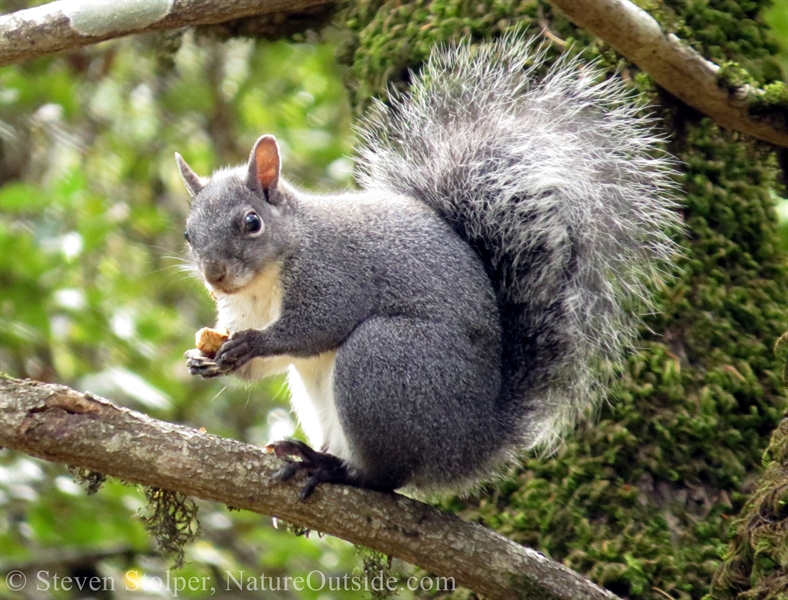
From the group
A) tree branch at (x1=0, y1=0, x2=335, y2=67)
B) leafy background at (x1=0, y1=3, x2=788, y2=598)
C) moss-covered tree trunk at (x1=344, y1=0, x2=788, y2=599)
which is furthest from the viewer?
leafy background at (x1=0, y1=3, x2=788, y2=598)

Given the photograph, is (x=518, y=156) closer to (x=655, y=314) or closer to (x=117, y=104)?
(x=655, y=314)

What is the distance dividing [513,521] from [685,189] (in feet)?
3.85

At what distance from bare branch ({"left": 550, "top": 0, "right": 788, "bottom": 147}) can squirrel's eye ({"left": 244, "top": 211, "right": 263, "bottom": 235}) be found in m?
1.06

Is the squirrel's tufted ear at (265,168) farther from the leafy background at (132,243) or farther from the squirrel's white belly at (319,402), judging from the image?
the squirrel's white belly at (319,402)

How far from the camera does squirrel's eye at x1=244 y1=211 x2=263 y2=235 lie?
2814 mm

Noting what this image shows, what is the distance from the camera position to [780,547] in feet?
6.87

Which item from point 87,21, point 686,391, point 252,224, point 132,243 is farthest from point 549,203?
point 132,243

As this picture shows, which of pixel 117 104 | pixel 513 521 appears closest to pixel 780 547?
pixel 513 521

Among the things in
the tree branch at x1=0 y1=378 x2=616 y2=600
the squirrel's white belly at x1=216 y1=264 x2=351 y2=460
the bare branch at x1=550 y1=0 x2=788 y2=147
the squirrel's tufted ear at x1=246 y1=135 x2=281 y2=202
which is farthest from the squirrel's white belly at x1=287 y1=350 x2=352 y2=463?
the bare branch at x1=550 y1=0 x2=788 y2=147

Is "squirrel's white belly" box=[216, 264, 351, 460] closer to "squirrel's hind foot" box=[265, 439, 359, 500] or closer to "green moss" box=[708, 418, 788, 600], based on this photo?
"squirrel's hind foot" box=[265, 439, 359, 500]

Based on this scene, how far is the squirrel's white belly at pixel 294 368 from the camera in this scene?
2777 mm

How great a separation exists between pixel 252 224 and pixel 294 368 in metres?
0.48

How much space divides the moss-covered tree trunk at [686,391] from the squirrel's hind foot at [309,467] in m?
0.62

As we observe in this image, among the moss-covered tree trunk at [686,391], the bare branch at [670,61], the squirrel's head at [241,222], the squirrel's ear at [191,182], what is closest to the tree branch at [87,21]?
the squirrel's head at [241,222]
